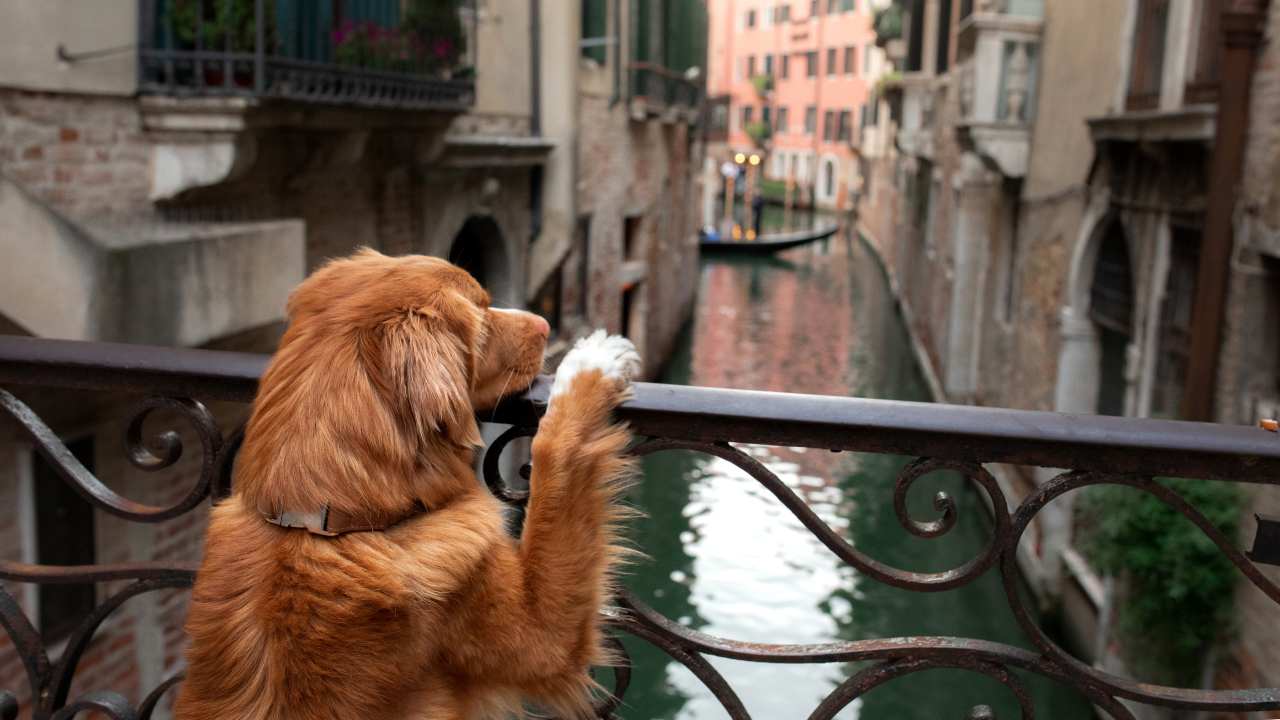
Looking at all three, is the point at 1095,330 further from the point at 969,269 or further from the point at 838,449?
the point at 838,449

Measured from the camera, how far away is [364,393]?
5.18 ft

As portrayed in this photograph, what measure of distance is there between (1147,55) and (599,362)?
7869 millimetres

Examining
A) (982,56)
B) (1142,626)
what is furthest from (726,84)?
(1142,626)

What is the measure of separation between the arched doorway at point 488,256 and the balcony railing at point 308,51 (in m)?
2.33

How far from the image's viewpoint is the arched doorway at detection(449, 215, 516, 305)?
1066 centimetres

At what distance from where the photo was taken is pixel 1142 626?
646 cm

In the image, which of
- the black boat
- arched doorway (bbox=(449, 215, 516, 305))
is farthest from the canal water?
the black boat

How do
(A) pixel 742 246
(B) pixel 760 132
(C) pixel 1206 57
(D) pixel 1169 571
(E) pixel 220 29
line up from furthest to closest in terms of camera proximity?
(B) pixel 760 132, (A) pixel 742 246, (C) pixel 1206 57, (D) pixel 1169 571, (E) pixel 220 29

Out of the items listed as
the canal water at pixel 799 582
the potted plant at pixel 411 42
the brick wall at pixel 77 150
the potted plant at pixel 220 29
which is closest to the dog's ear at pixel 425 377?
the brick wall at pixel 77 150

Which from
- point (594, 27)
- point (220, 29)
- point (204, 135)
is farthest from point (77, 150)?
point (594, 27)

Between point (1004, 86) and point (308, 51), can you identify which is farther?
point (1004, 86)

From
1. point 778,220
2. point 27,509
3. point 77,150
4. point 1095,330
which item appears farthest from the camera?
point 778,220

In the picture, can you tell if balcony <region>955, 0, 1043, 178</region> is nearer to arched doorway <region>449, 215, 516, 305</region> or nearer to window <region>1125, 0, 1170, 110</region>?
window <region>1125, 0, 1170, 110</region>

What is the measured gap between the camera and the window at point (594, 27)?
1259 centimetres
